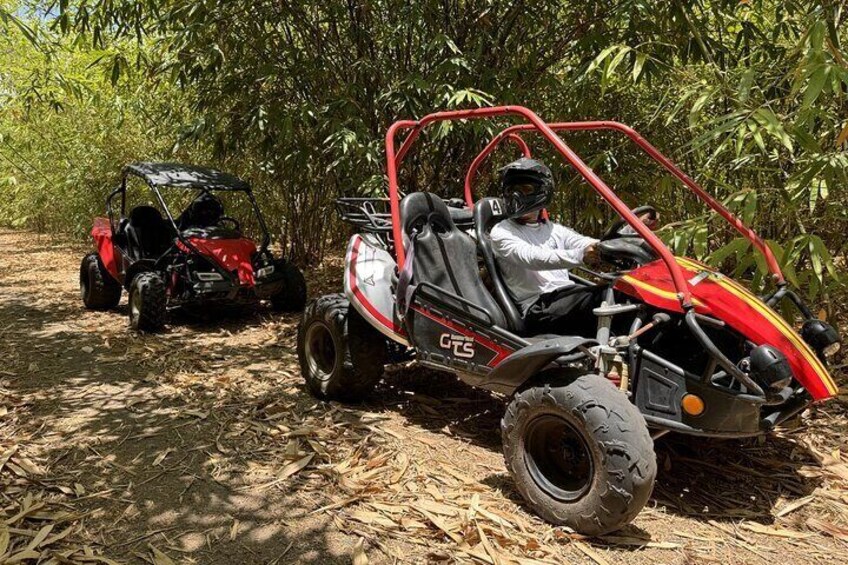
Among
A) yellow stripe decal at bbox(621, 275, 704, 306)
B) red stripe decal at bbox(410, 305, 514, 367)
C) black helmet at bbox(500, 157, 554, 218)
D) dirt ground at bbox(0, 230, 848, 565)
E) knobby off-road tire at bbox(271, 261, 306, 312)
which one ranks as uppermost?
black helmet at bbox(500, 157, 554, 218)

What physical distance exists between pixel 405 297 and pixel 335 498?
1.01m

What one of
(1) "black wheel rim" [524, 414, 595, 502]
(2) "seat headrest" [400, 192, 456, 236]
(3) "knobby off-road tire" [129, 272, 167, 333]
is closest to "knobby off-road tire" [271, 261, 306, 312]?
(3) "knobby off-road tire" [129, 272, 167, 333]

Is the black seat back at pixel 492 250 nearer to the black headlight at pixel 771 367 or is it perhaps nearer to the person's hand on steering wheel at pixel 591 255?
the person's hand on steering wheel at pixel 591 255

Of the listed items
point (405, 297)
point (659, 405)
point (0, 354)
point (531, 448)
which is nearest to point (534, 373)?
point (531, 448)

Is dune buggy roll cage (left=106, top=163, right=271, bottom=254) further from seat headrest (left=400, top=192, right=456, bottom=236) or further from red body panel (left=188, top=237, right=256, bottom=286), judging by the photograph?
seat headrest (left=400, top=192, right=456, bottom=236)

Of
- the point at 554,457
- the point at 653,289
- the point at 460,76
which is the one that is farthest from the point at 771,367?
the point at 460,76

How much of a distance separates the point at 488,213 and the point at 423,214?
342mm

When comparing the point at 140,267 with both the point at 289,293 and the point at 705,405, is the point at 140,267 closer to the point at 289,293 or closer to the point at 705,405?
the point at 289,293

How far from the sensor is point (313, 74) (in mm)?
5422

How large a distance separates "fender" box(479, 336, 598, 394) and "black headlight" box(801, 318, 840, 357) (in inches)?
32.8

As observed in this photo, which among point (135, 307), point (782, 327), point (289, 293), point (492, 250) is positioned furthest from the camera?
point (289, 293)

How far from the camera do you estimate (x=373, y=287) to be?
136 inches

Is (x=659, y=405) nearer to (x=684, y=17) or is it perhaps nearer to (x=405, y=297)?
(x=405, y=297)

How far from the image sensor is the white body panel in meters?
3.37
